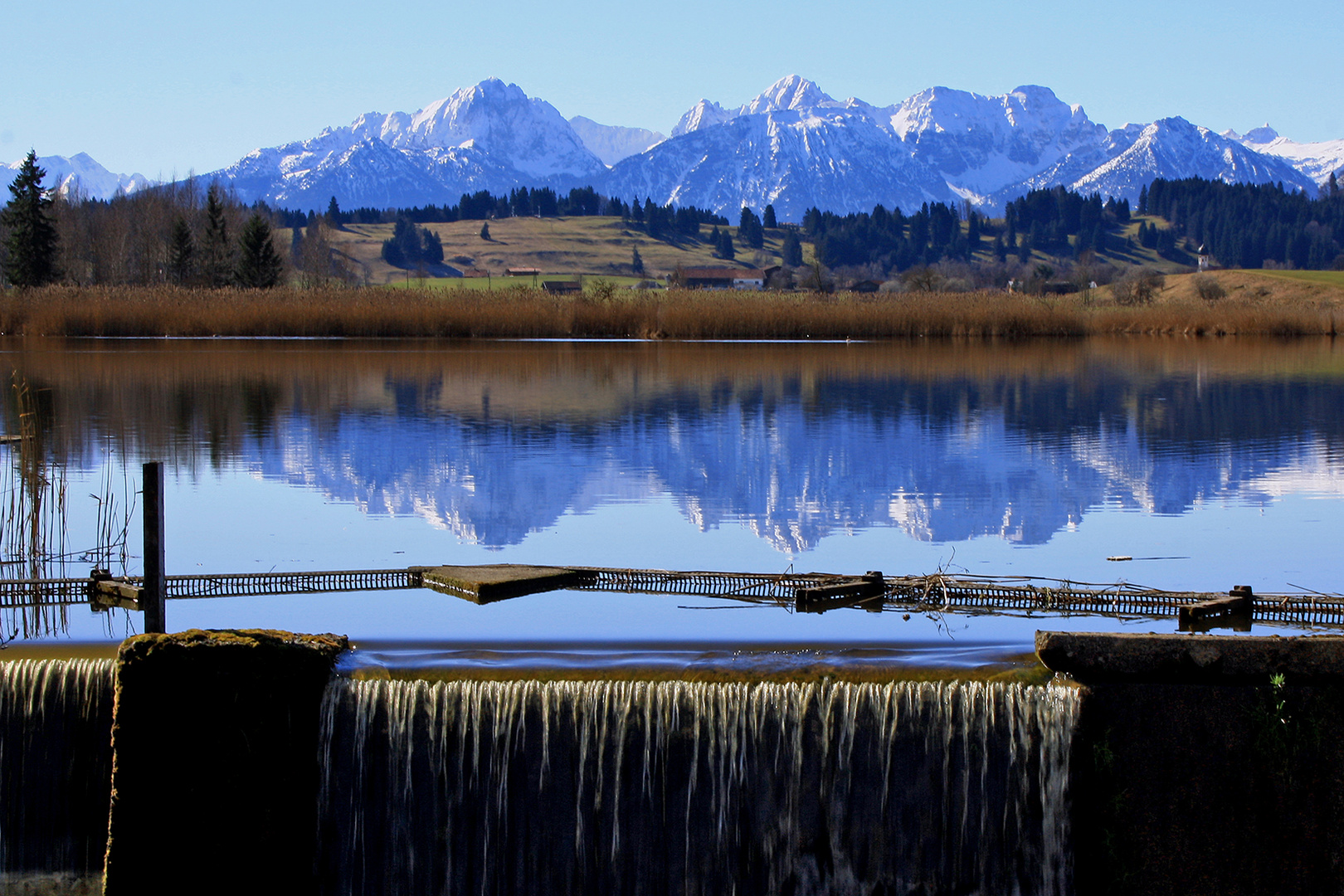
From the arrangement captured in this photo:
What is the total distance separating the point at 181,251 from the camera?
255 ft

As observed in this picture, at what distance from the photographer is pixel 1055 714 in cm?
713

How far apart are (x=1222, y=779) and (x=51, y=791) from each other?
6.61m

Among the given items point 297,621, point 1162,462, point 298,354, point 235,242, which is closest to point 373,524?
point 297,621

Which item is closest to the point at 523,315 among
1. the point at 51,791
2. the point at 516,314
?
the point at 516,314

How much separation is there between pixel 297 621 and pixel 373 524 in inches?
168

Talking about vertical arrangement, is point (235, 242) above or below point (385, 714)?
above

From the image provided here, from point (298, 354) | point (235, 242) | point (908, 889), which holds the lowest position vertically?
point (908, 889)

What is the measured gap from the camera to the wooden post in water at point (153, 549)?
8312mm

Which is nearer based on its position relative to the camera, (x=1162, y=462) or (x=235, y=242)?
(x=1162, y=462)

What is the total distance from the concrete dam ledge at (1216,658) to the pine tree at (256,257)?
7228cm

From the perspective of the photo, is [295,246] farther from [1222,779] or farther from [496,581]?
[1222,779]

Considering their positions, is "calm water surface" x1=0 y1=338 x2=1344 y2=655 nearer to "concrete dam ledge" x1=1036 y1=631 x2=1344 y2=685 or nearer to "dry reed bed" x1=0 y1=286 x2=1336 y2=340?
"concrete dam ledge" x1=1036 y1=631 x2=1344 y2=685

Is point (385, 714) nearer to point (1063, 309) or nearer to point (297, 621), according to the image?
point (297, 621)

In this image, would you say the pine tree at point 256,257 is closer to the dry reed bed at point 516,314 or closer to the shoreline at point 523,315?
the dry reed bed at point 516,314
